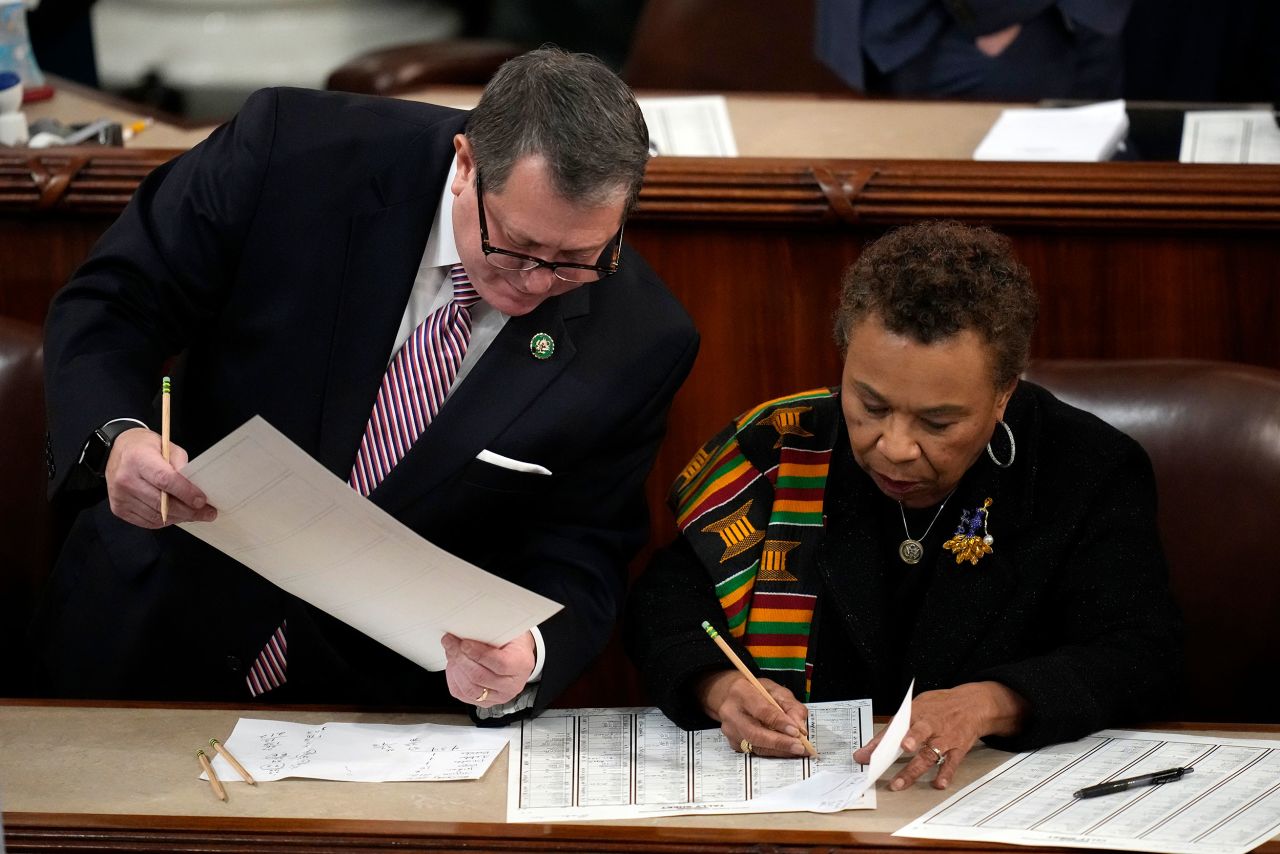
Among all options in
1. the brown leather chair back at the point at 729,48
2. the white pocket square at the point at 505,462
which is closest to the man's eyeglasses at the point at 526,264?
the white pocket square at the point at 505,462

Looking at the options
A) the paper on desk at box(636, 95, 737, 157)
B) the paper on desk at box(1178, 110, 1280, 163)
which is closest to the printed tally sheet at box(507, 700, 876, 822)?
the paper on desk at box(636, 95, 737, 157)

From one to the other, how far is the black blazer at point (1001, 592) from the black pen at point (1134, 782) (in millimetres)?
118

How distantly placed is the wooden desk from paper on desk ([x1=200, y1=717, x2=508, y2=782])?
2 centimetres

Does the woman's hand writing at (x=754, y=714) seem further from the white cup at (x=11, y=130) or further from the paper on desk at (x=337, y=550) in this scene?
the white cup at (x=11, y=130)

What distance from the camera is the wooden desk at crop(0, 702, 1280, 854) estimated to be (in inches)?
63.9

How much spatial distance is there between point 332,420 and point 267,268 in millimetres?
213

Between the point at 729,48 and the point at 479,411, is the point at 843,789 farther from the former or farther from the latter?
the point at 729,48

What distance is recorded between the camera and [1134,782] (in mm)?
1716

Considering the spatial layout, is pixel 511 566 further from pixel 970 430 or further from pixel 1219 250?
pixel 1219 250

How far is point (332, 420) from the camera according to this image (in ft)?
6.68

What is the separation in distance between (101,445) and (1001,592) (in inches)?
42.3

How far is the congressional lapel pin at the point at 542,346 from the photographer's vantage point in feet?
6.59

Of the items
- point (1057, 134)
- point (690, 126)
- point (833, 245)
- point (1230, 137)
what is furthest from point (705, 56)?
point (833, 245)

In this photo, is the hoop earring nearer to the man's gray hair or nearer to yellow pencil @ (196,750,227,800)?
the man's gray hair
